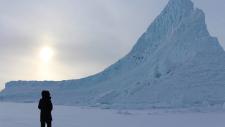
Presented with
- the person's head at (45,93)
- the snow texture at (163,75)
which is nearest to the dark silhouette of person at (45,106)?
the person's head at (45,93)

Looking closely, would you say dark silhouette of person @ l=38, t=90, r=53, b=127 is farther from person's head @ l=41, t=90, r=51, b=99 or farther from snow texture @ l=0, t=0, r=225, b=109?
snow texture @ l=0, t=0, r=225, b=109

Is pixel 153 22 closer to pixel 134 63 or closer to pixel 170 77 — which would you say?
pixel 134 63

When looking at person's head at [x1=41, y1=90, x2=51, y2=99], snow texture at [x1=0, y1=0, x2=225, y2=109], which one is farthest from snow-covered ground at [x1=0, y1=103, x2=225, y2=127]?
snow texture at [x1=0, y1=0, x2=225, y2=109]

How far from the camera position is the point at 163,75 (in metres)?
98.2

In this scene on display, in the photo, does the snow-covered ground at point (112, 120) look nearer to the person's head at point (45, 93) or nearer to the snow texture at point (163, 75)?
the person's head at point (45, 93)

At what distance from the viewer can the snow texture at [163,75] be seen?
8362cm

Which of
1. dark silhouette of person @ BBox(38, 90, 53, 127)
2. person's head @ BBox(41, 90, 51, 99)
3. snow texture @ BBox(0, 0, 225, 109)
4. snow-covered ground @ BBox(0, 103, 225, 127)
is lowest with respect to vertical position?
dark silhouette of person @ BBox(38, 90, 53, 127)

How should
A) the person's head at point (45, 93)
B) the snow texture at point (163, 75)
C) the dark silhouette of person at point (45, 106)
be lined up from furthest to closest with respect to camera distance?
the snow texture at point (163, 75)
the dark silhouette of person at point (45, 106)
the person's head at point (45, 93)

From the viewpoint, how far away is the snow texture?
274ft

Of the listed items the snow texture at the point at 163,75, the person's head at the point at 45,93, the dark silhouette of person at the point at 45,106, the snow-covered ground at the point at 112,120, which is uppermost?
the snow texture at the point at 163,75

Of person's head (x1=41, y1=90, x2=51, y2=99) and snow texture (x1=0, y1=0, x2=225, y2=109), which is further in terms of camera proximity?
snow texture (x1=0, y1=0, x2=225, y2=109)

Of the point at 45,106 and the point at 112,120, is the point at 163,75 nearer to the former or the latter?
the point at 112,120

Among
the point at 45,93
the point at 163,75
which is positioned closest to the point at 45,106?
the point at 45,93


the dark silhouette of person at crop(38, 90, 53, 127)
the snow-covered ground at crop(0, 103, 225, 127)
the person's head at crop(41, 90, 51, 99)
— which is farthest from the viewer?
the snow-covered ground at crop(0, 103, 225, 127)
